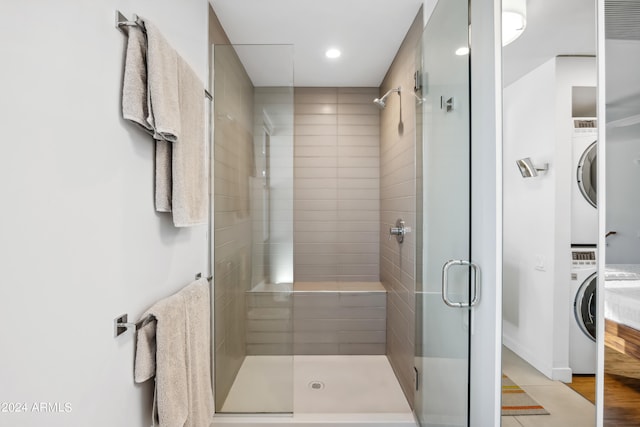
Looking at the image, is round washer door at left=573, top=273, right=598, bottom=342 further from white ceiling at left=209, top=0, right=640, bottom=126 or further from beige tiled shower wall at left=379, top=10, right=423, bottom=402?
beige tiled shower wall at left=379, top=10, right=423, bottom=402

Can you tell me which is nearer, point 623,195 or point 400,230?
point 623,195

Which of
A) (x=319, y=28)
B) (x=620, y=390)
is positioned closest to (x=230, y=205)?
(x=319, y=28)

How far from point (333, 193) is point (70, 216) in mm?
2761

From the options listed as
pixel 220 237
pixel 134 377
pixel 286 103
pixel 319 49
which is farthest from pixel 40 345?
pixel 319 49

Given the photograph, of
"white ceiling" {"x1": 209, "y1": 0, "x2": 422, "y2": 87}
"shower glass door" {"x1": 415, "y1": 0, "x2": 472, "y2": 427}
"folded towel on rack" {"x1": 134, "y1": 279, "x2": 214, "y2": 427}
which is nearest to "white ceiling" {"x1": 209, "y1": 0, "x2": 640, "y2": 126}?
"white ceiling" {"x1": 209, "y1": 0, "x2": 422, "y2": 87}

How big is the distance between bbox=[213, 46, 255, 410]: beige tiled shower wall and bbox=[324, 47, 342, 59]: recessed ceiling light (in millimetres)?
862

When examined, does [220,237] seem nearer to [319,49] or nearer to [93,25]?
[93,25]

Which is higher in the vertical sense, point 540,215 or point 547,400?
point 540,215

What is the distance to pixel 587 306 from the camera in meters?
0.95

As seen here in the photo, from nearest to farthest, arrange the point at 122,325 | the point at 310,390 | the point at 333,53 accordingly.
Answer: the point at 122,325 → the point at 310,390 → the point at 333,53

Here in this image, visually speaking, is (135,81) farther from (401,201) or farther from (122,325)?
(401,201)

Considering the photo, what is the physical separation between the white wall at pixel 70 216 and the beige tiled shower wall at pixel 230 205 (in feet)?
2.70

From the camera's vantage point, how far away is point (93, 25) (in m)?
0.92

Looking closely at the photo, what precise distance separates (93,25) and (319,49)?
6.43ft
